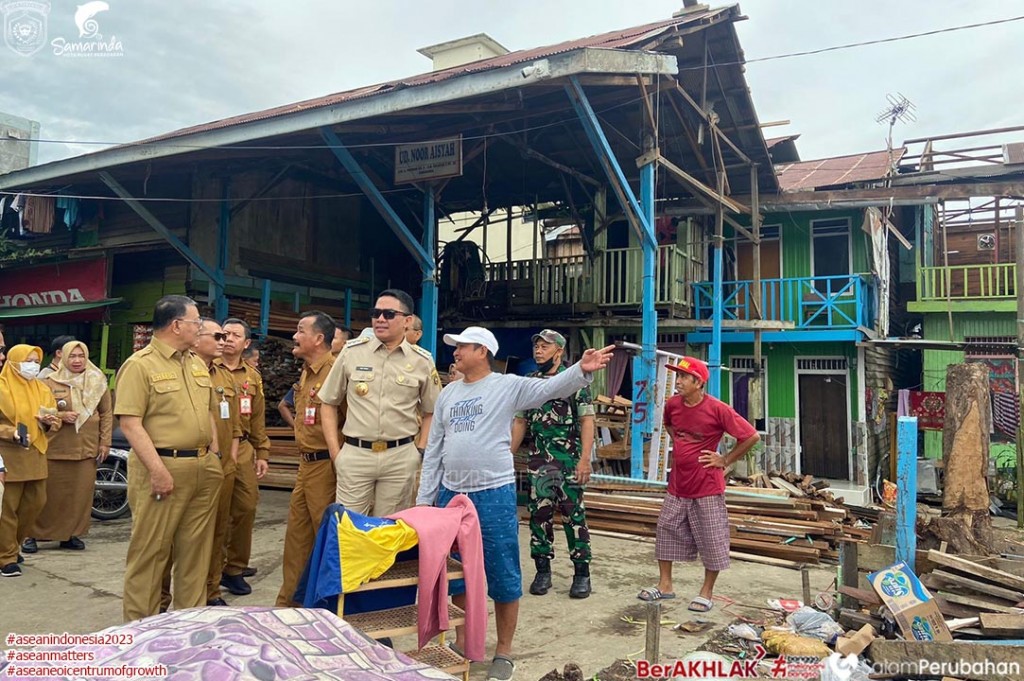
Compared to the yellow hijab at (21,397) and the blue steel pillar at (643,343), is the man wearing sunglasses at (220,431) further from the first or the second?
the blue steel pillar at (643,343)

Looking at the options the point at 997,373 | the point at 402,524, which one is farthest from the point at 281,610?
the point at 997,373

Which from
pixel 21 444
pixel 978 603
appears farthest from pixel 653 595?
pixel 21 444

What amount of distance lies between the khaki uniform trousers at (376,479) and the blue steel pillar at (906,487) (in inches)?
111

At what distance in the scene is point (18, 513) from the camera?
209 inches

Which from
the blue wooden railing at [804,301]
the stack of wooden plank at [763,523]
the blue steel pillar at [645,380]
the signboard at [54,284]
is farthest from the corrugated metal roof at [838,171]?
the signboard at [54,284]

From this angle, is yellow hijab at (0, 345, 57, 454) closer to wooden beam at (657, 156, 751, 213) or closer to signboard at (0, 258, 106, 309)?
signboard at (0, 258, 106, 309)

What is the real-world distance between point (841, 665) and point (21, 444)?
582 centimetres

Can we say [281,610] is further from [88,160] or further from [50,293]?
[50,293]

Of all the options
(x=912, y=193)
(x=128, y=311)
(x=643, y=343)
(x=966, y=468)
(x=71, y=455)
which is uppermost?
(x=912, y=193)

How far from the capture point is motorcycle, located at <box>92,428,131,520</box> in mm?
7115

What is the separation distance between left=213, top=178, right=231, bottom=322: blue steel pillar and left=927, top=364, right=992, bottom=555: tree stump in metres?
9.71

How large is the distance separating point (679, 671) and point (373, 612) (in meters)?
1.53

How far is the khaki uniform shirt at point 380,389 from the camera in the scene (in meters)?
3.83

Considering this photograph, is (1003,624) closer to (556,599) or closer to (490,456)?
(556,599)
